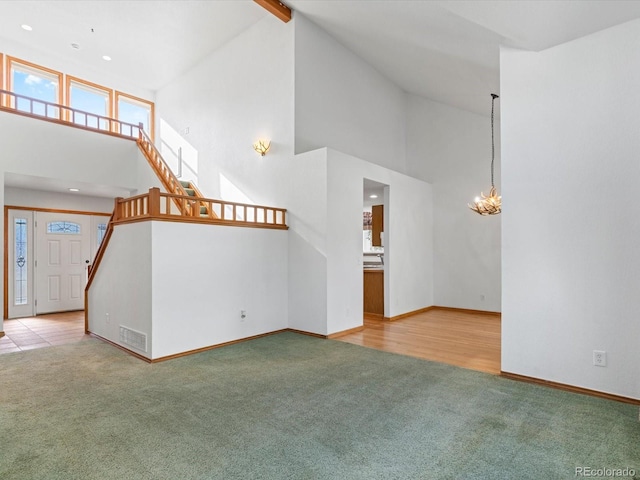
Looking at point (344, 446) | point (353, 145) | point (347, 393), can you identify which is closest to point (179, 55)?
point (353, 145)

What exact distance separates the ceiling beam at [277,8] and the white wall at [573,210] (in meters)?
3.50

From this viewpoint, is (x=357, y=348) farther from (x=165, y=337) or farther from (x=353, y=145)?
(x=353, y=145)

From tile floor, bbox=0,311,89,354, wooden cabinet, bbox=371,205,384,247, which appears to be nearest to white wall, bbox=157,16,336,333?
wooden cabinet, bbox=371,205,384,247

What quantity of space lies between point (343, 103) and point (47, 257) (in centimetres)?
675

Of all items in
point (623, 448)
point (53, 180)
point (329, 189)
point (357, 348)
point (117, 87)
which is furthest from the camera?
Result: point (117, 87)

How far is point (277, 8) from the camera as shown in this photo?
5.30 metres

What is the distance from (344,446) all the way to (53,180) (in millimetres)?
6819

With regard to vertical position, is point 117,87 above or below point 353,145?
above

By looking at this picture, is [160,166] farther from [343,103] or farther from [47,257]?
[343,103]

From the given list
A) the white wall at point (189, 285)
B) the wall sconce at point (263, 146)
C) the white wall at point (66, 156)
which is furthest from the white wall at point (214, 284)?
the white wall at point (66, 156)

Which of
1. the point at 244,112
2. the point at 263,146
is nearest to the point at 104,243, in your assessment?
the point at 263,146

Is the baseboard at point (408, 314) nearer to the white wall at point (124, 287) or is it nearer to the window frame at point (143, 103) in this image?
the white wall at point (124, 287)

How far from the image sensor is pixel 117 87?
8.49m

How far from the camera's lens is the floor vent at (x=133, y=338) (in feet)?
13.4
